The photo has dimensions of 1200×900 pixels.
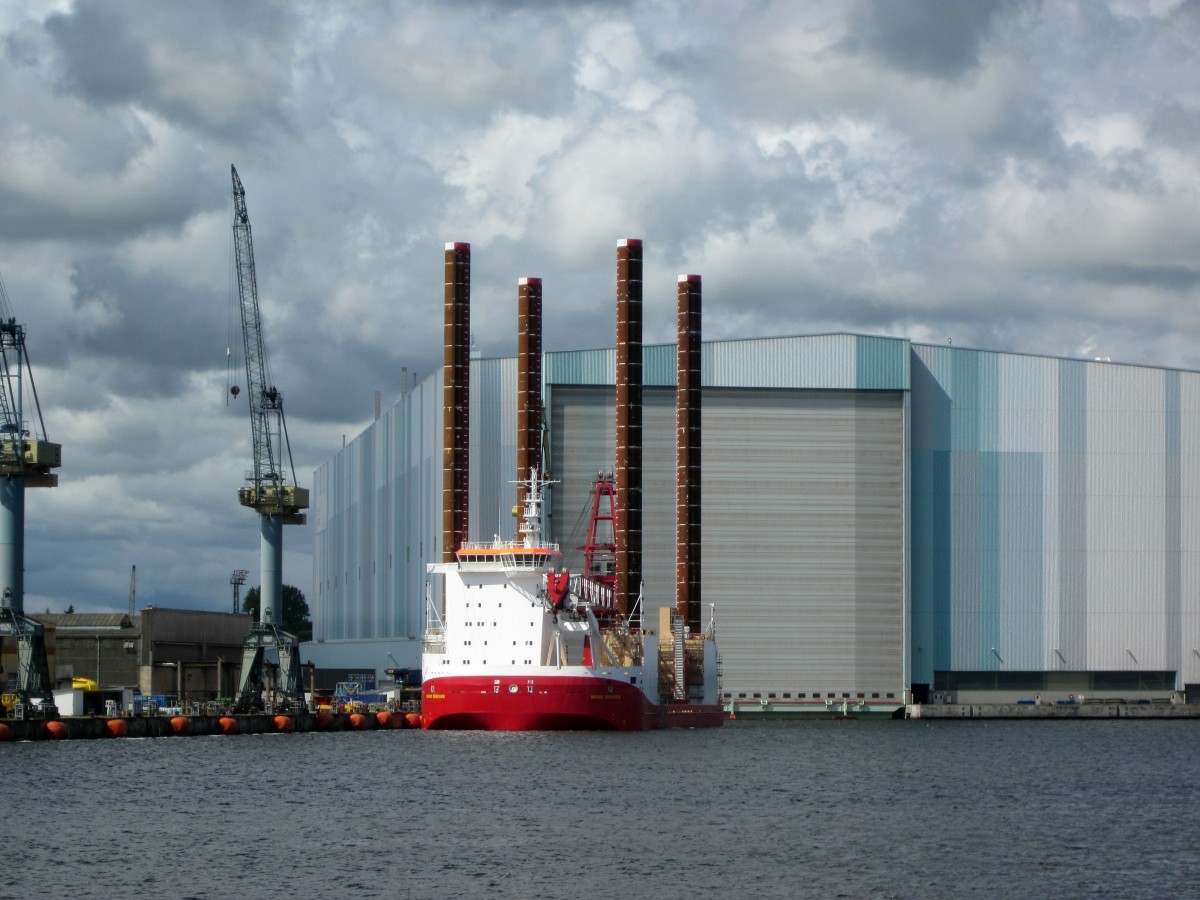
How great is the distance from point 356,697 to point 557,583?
39.6 meters

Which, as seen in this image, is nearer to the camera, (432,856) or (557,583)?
(432,856)

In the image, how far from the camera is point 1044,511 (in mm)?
145375

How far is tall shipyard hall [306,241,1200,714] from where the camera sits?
141000 millimetres

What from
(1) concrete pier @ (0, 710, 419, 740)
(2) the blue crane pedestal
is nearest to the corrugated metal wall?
(1) concrete pier @ (0, 710, 419, 740)

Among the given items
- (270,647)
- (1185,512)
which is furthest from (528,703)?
(1185,512)

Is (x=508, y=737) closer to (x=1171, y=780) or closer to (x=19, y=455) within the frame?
(x=19, y=455)

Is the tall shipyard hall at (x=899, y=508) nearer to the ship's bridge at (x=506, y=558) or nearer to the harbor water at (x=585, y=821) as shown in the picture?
the ship's bridge at (x=506, y=558)

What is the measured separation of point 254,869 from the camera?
50.9 meters

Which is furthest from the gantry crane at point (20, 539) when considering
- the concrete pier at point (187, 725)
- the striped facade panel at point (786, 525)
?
the striped facade panel at point (786, 525)

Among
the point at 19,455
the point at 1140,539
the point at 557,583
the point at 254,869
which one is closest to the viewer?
the point at 254,869

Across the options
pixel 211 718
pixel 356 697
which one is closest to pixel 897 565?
pixel 356 697

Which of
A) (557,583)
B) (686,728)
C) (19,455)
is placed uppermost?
(19,455)

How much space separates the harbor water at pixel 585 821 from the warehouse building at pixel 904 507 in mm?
42608

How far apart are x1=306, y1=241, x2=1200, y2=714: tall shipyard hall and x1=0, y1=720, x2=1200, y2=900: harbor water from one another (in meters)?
42.6
